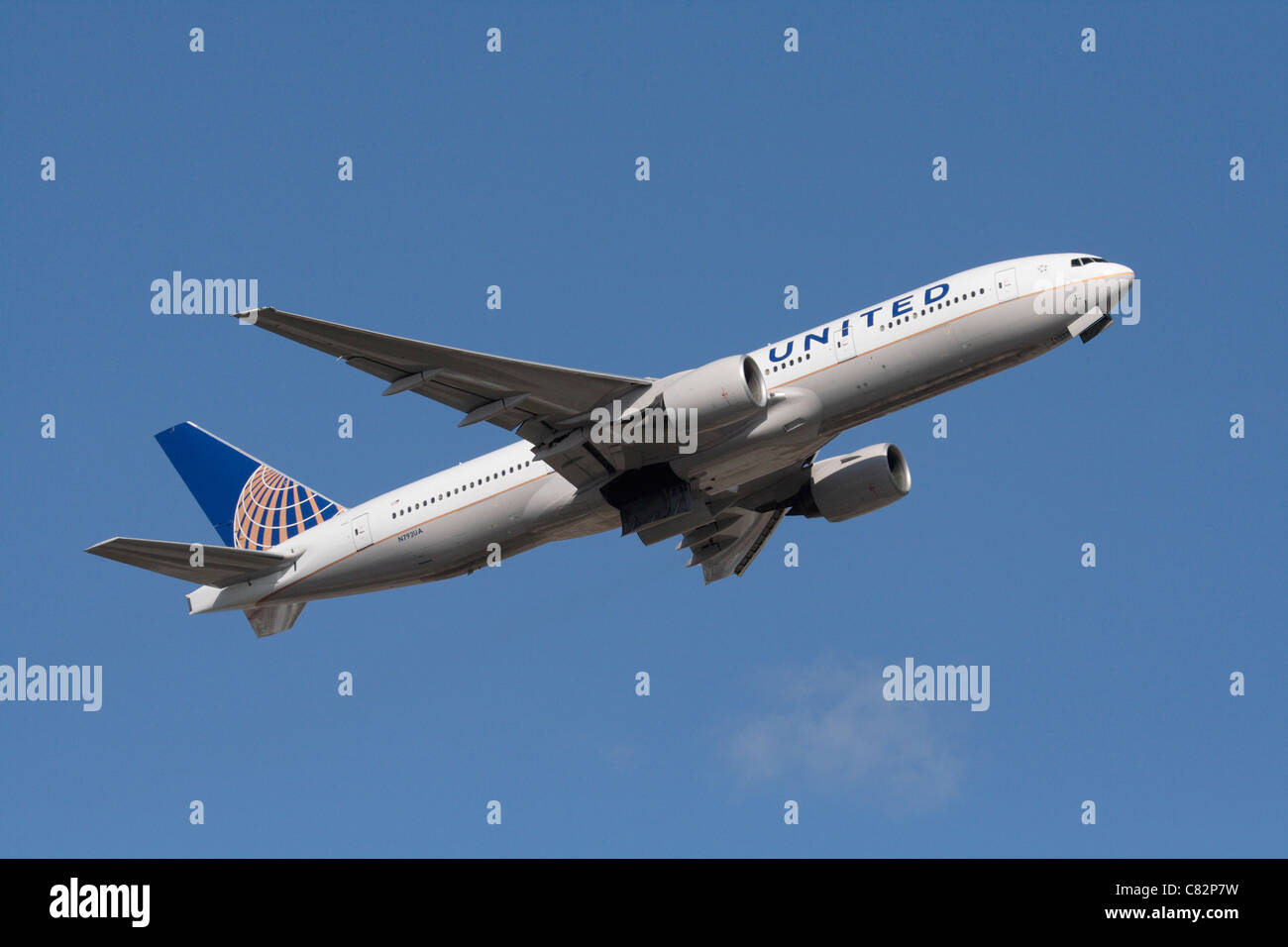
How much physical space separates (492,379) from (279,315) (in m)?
5.45

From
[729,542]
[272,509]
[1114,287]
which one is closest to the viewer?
[1114,287]

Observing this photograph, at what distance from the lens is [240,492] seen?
39.9m

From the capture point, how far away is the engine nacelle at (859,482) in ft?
121

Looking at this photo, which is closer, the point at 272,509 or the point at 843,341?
the point at 843,341

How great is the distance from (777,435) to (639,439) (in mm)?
3036

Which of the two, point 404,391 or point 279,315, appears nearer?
point 279,315

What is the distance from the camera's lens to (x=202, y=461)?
133ft

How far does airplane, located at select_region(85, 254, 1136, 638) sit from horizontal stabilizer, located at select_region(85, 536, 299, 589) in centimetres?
5

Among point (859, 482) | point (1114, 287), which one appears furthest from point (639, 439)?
point (1114, 287)

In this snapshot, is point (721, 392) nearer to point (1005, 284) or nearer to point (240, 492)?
point (1005, 284)

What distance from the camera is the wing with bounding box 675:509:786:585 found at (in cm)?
3888

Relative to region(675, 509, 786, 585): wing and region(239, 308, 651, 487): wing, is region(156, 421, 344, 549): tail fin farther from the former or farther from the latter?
region(675, 509, 786, 585): wing

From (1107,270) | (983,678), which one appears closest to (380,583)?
(983,678)

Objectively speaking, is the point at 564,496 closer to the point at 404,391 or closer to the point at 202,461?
the point at 404,391
